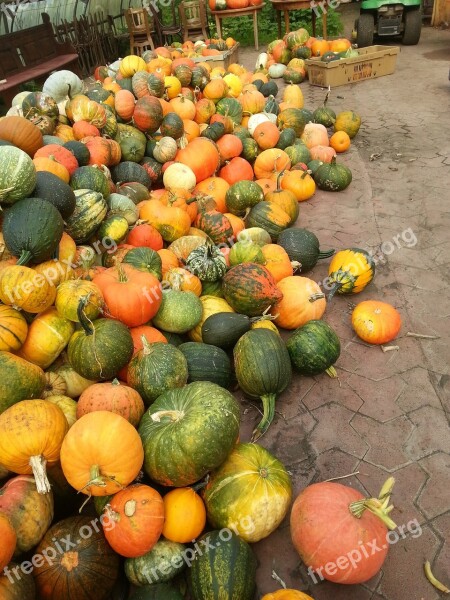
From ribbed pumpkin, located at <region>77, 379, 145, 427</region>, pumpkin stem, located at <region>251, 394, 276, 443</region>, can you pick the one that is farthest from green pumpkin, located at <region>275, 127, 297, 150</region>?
ribbed pumpkin, located at <region>77, 379, 145, 427</region>

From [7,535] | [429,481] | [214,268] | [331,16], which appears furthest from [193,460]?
[331,16]

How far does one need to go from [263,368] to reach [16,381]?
146cm

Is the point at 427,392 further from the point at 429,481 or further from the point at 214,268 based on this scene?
the point at 214,268

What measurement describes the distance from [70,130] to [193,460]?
13.1ft

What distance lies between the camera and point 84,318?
2.59m

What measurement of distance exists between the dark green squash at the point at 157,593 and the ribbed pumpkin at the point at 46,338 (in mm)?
1463

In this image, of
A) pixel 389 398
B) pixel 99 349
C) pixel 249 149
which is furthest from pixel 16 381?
pixel 249 149

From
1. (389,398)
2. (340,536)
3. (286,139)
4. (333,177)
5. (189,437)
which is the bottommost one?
(389,398)

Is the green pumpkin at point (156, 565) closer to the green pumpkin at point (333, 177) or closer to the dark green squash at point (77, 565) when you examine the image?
the dark green squash at point (77, 565)

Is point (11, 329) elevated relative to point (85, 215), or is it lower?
lower

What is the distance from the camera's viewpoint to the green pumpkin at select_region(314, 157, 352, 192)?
577 centimetres

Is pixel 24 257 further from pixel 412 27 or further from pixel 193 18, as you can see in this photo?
pixel 193 18

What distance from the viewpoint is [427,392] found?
311cm

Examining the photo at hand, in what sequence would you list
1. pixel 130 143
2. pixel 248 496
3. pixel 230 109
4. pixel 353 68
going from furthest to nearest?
pixel 353 68 → pixel 230 109 → pixel 130 143 → pixel 248 496
